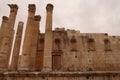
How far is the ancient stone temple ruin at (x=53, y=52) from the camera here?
16312 mm

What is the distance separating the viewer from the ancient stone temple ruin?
16.3 meters

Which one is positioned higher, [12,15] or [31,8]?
[31,8]

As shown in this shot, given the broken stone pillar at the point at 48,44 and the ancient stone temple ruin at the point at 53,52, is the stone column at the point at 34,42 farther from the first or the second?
the broken stone pillar at the point at 48,44

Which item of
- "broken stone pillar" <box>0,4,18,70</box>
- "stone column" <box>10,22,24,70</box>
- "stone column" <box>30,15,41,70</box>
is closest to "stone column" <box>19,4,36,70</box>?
"stone column" <box>30,15,41,70</box>

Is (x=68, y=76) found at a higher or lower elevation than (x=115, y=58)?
lower

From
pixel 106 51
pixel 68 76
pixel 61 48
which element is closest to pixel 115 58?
pixel 106 51

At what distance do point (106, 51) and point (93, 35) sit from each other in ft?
10.6

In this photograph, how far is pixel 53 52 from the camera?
25.2 meters

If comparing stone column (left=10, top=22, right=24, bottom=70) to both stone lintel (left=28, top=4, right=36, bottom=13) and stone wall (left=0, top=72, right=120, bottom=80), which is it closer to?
stone lintel (left=28, top=4, right=36, bottom=13)

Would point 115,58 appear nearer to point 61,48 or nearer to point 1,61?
point 61,48

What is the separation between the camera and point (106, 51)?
26531 millimetres

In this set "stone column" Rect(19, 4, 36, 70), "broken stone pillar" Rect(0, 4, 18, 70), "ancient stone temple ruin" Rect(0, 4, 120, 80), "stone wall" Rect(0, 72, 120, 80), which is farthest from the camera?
"broken stone pillar" Rect(0, 4, 18, 70)

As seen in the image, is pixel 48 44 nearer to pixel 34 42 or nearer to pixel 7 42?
pixel 34 42

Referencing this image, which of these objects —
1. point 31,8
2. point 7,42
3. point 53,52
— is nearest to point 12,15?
point 31,8
